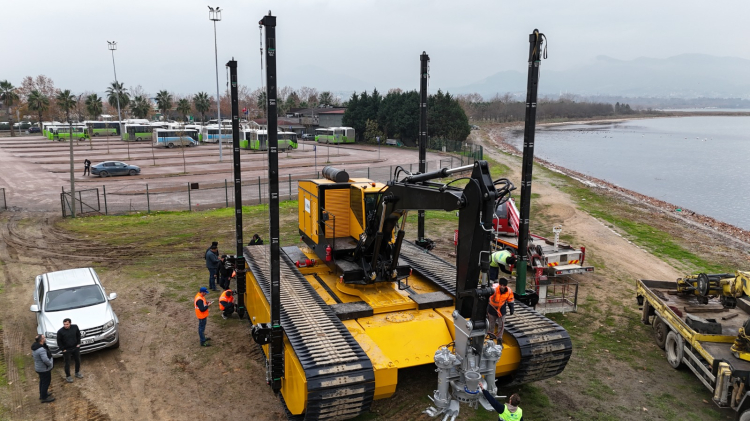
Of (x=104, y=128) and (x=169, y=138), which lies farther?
(x=104, y=128)

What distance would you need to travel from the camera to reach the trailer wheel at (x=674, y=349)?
36.3 feet

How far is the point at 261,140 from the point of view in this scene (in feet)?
198

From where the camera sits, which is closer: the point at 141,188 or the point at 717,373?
the point at 717,373

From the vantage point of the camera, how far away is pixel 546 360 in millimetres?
9375

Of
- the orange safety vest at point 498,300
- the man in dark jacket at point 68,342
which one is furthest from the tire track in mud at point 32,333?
the orange safety vest at point 498,300

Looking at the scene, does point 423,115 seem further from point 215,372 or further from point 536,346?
point 215,372

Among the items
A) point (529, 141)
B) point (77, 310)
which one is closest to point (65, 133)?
point (77, 310)

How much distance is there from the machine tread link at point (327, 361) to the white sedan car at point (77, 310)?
14.3ft

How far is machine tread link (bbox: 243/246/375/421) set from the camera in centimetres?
783

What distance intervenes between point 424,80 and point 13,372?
12242 millimetres

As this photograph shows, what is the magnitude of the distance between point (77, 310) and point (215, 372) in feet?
12.6

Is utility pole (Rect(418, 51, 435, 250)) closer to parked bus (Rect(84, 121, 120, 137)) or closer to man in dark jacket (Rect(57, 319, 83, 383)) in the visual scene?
man in dark jacket (Rect(57, 319, 83, 383))

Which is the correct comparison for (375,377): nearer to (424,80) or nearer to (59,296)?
(59,296)

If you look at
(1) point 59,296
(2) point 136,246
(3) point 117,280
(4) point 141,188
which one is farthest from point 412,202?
(4) point 141,188
